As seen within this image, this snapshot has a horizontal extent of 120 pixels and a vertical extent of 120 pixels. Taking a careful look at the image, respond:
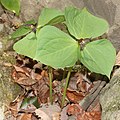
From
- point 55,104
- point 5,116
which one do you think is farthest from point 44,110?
point 5,116

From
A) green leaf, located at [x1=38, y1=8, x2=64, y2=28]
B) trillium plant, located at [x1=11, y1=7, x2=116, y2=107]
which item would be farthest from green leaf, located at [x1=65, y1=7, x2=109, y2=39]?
green leaf, located at [x1=38, y1=8, x2=64, y2=28]

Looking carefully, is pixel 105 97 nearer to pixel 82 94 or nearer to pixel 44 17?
pixel 82 94

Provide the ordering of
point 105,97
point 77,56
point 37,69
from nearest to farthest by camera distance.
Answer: point 77,56 → point 105,97 → point 37,69

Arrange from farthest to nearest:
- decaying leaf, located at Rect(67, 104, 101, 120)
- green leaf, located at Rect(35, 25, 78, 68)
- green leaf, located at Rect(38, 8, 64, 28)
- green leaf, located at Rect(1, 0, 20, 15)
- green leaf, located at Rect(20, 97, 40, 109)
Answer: green leaf, located at Rect(1, 0, 20, 15), green leaf, located at Rect(20, 97, 40, 109), decaying leaf, located at Rect(67, 104, 101, 120), green leaf, located at Rect(38, 8, 64, 28), green leaf, located at Rect(35, 25, 78, 68)

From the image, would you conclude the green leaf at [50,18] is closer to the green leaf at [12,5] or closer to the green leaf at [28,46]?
the green leaf at [28,46]

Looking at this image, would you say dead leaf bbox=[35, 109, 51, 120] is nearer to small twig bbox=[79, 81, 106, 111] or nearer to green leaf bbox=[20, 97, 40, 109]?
green leaf bbox=[20, 97, 40, 109]
